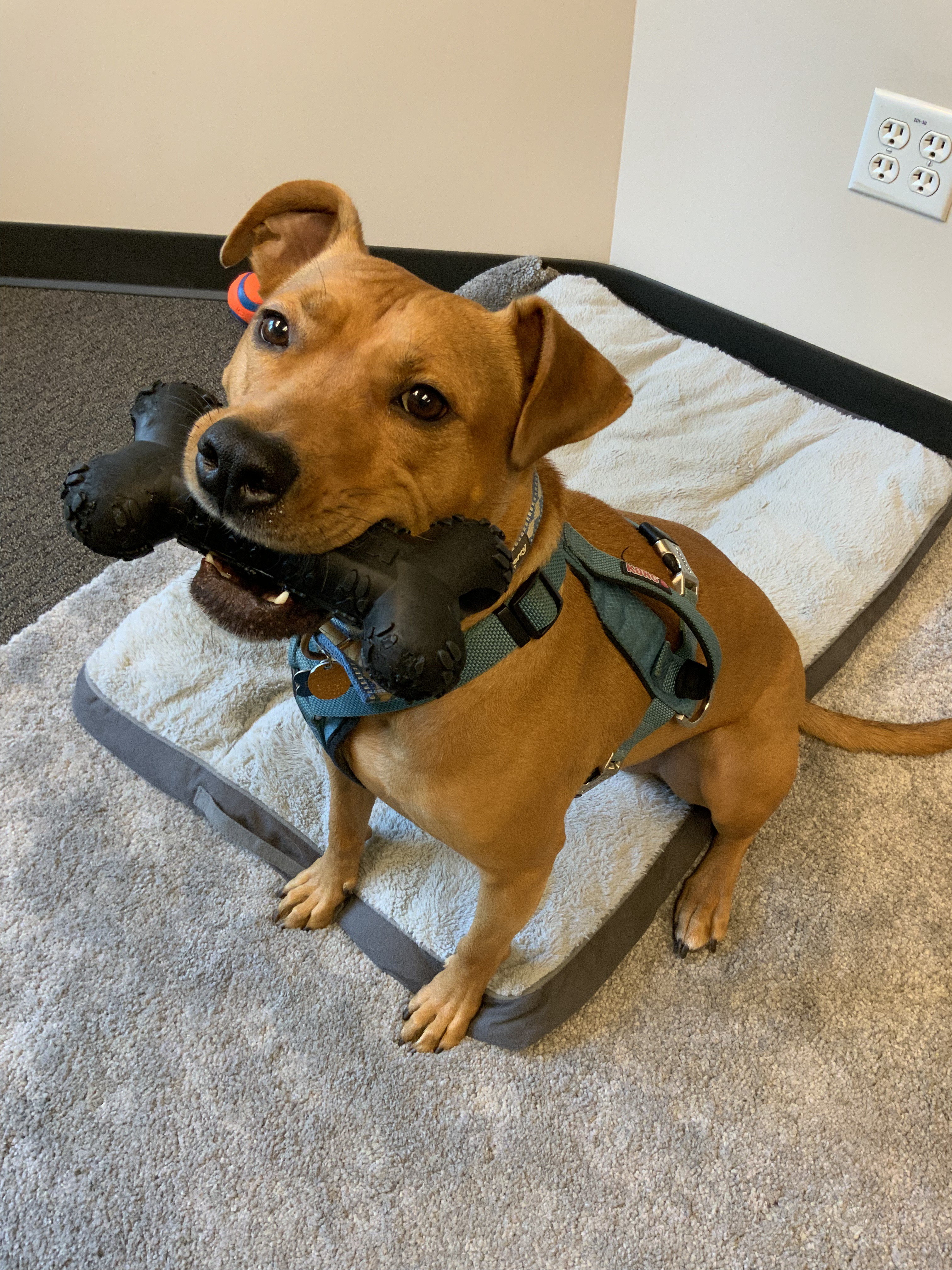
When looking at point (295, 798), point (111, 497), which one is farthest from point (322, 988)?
point (111, 497)

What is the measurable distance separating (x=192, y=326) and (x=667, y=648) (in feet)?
10.3

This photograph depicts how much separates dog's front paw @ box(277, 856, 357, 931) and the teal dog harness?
0.52 metres

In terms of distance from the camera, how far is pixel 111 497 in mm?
1314

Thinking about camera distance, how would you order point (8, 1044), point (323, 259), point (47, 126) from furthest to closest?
point (47, 126), point (8, 1044), point (323, 259)

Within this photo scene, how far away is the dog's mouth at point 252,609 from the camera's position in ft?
4.55

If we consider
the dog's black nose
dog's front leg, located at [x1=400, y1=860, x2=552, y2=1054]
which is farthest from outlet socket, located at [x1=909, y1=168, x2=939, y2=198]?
the dog's black nose

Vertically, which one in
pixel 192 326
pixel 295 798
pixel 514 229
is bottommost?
pixel 295 798

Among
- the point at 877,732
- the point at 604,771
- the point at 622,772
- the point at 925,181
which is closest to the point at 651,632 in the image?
the point at 604,771

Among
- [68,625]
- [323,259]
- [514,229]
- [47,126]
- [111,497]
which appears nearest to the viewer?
[111,497]

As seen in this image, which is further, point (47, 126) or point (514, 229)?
point (514, 229)

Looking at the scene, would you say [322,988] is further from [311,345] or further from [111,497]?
[311,345]

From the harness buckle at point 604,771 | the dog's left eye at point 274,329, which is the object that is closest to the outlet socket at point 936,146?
the harness buckle at point 604,771

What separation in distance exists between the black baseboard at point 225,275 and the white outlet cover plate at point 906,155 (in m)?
0.66

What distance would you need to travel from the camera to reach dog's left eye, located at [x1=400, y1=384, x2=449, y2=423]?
1422mm
